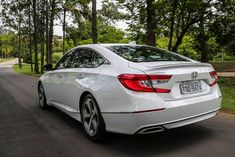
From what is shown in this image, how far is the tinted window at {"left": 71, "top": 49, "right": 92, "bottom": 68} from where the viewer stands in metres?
5.11

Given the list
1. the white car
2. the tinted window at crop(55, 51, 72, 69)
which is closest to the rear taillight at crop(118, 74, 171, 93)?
the white car

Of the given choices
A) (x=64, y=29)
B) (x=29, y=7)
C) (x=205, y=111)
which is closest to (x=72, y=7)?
(x=64, y=29)

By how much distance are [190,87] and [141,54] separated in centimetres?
101

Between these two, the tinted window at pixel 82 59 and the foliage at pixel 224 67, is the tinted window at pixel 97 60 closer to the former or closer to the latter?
the tinted window at pixel 82 59

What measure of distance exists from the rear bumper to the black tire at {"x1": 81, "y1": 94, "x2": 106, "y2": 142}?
0.61 ft

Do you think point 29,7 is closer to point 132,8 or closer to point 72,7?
point 72,7

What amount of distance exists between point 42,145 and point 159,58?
87.9 inches

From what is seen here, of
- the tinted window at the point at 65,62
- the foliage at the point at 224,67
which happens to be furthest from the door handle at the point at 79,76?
the foliage at the point at 224,67

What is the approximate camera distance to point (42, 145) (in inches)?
179

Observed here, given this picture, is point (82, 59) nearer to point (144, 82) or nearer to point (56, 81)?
point (56, 81)

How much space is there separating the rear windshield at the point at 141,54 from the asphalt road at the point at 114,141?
1.20 metres

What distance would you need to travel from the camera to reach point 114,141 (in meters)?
4.58

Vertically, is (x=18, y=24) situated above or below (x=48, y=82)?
above

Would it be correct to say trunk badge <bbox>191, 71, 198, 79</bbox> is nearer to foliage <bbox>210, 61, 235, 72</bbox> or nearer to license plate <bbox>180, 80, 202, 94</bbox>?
license plate <bbox>180, 80, 202, 94</bbox>
